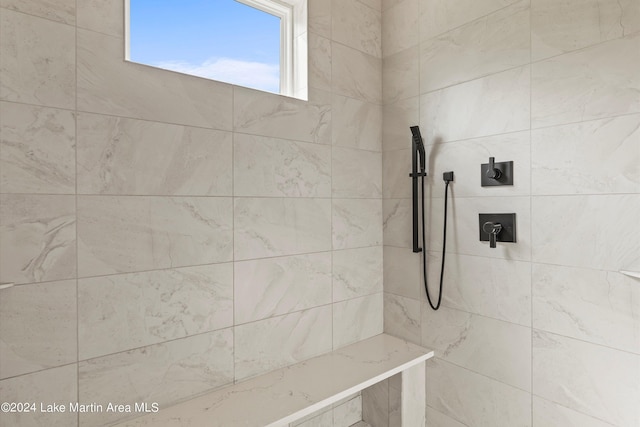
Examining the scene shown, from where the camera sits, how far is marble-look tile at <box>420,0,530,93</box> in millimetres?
1486

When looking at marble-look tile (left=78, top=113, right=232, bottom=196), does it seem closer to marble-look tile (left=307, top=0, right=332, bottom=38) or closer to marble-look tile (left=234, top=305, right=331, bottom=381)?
marble-look tile (left=234, top=305, right=331, bottom=381)

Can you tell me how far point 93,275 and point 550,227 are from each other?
5.62 feet

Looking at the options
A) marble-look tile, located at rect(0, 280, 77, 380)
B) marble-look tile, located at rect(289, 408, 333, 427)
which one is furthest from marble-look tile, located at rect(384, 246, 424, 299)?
marble-look tile, located at rect(0, 280, 77, 380)

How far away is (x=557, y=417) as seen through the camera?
140 centimetres

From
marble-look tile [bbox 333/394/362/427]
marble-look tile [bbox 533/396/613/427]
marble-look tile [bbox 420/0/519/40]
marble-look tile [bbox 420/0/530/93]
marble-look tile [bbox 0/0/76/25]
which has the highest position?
marble-look tile [bbox 420/0/519/40]

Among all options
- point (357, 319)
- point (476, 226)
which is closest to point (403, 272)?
point (357, 319)

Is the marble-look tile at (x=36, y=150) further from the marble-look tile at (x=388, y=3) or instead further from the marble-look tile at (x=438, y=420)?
the marble-look tile at (x=438, y=420)

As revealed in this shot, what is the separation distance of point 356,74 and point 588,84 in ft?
3.46

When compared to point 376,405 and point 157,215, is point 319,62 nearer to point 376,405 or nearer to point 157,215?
point 157,215

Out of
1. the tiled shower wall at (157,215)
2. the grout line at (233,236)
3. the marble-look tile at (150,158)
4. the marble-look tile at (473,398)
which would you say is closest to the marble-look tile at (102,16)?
the tiled shower wall at (157,215)

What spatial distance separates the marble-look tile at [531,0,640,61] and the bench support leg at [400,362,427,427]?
1.53 meters

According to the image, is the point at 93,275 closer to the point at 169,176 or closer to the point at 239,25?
the point at 169,176

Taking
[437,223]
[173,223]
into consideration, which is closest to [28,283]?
[173,223]

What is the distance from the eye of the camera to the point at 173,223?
4.44 feet
